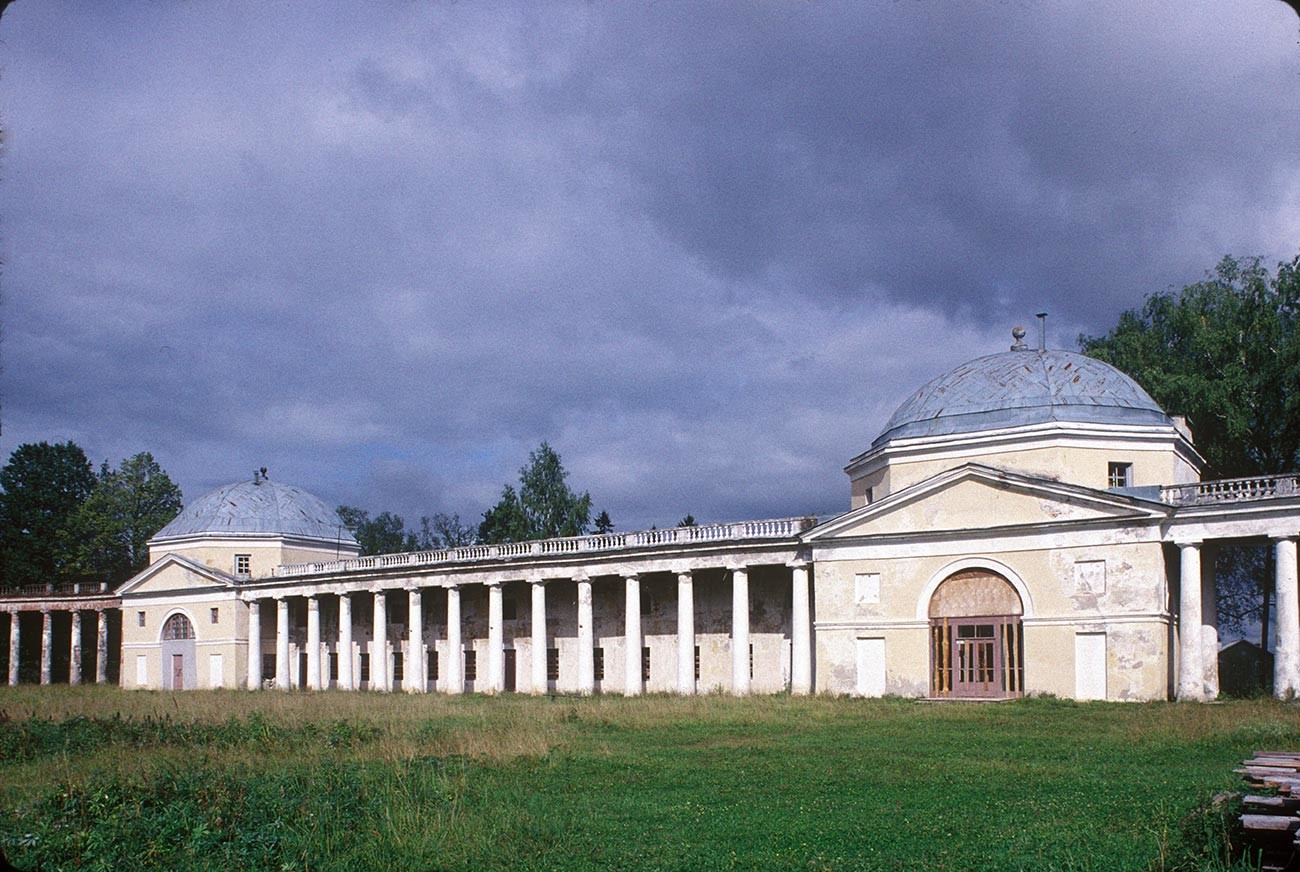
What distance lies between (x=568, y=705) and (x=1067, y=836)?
22703 mm

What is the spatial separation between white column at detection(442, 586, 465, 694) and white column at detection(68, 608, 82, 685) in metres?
28.7

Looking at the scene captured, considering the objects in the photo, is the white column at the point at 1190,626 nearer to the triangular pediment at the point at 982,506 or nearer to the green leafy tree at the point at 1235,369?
the triangular pediment at the point at 982,506

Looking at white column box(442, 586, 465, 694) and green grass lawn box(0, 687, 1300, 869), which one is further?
white column box(442, 586, 465, 694)

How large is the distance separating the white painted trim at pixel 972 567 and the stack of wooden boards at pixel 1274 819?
2316 cm

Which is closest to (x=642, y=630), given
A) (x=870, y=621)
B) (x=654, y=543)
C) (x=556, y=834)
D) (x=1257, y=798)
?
(x=654, y=543)

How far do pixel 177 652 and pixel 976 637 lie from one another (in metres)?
44.5

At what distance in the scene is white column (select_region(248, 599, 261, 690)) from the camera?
193 feet

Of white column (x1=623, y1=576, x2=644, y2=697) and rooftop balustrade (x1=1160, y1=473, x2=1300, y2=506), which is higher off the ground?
rooftop balustrade (x1=1160, y1=473, x2=1300, y2=506)

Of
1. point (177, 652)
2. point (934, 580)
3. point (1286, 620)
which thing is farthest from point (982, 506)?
point (177, 652)

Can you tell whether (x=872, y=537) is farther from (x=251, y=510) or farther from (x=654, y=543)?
(x=251, y=510)

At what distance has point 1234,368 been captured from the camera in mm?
48094

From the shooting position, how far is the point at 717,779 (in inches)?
686

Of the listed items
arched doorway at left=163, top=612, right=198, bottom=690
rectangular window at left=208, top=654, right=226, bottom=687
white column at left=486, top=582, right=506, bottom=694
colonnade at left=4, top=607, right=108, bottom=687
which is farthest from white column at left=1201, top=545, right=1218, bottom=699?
colonnade at left=4, top=607, right=108, bottom=687

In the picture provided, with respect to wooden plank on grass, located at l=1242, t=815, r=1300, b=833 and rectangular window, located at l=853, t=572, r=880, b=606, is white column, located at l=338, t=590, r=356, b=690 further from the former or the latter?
wooden plank on grass, located at l=1242, t=815, r=1300, b=833
